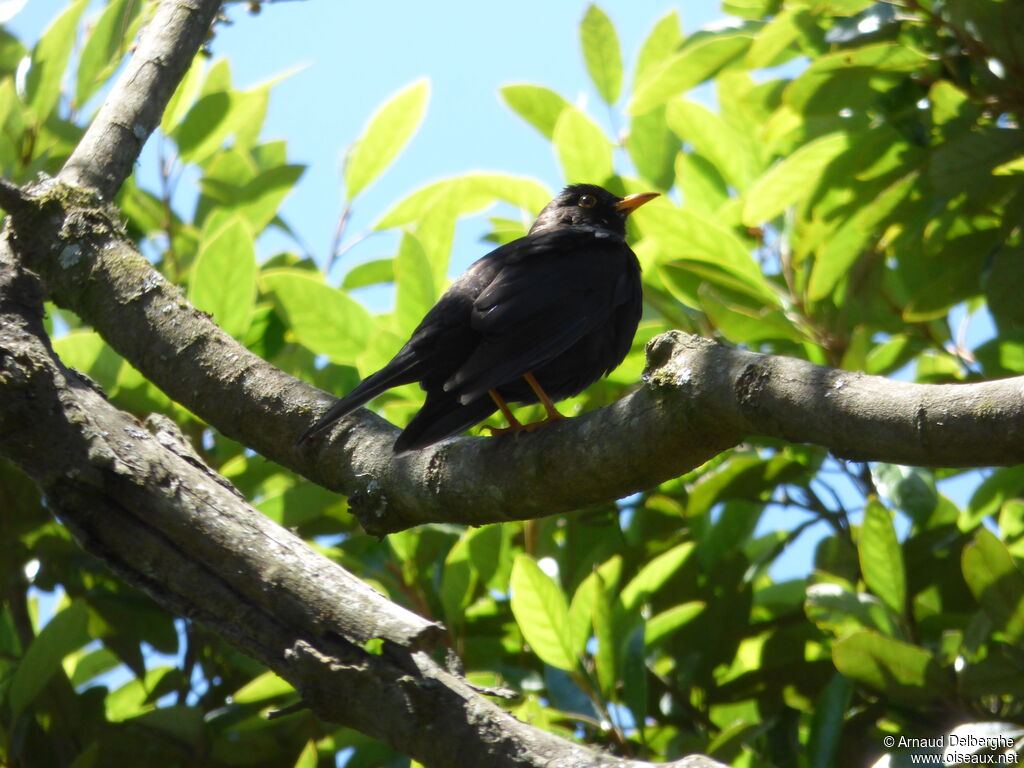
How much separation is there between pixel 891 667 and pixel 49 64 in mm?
3774

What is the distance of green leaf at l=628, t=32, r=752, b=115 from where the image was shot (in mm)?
4227

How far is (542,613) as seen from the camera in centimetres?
334

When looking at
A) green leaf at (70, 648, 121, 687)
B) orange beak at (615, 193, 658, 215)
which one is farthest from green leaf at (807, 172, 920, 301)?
green leaf at (70, 648, 121, 687)

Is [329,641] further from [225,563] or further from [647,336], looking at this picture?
[647,336]

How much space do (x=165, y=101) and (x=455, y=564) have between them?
1.85 meters

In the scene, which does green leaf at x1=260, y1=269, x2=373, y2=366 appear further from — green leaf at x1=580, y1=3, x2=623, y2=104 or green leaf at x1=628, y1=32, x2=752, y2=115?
green leaf at x1=580, y1=3, x2=623, y2=104

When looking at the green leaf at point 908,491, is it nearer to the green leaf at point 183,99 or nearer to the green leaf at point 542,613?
the green leaf at point 542,613

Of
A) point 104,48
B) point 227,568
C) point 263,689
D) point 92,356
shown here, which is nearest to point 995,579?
point 227,568

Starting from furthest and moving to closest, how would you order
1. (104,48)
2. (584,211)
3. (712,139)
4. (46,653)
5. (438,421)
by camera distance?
(584,211)
(712,139)
(104,48)
(46,653)
(438,421)

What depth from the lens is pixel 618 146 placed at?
4957 mm

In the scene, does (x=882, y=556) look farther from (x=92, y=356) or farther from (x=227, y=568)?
(x=92, y=356)

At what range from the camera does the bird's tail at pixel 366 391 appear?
10.0 feet

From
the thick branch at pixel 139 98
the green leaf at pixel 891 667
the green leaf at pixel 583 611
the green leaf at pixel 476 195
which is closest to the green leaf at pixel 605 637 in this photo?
the green leaf at pixel 583 611

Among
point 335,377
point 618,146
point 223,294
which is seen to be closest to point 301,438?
point 223,294
